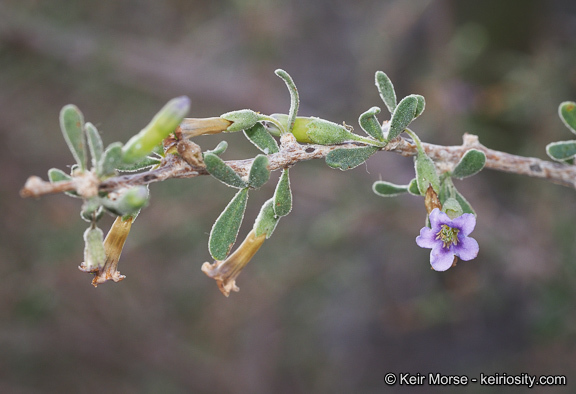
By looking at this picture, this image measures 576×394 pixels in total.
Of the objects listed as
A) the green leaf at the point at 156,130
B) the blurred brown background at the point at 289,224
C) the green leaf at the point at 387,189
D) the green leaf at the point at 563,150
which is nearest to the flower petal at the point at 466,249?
the green leaf at the point at 387,189

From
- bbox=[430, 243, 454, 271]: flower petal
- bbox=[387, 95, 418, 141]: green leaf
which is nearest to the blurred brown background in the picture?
bbox=[430, 243, 454, 271]: flower petal

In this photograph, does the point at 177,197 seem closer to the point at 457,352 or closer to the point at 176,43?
the point at 176,43

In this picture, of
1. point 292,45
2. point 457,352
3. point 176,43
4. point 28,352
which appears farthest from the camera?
point 292,45

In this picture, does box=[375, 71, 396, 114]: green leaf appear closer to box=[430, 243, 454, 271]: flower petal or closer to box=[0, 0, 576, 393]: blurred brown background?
box=[430, 243, 454, 271]: flower petal

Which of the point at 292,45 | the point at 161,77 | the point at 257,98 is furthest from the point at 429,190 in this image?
the point at 292,45

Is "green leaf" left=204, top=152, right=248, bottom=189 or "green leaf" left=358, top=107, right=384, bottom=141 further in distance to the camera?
"green leaf" left=358, top=107, right=384, bottom=141

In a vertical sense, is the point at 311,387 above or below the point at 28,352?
above
